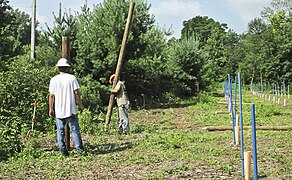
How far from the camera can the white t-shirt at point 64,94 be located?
829cm

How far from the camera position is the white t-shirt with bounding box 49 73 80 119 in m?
8.29

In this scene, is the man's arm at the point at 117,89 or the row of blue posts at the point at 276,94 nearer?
the man's arm at the point at 117,89

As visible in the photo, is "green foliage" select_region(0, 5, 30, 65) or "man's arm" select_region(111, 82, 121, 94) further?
"green foliage" select_region(0, 5, 30, 65)

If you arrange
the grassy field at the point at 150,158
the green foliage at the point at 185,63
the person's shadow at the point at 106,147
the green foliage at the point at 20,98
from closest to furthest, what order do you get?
1. the grassy field at the point at 150,158
2. the person's shadow at the point at 106,147
3. the green foliage at the point at 20,98
4. the green foliage at the point at 185,63

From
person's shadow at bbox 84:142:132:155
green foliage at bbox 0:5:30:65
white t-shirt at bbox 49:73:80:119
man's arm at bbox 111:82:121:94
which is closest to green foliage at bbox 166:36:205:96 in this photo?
green foliage at bbox 0:5:30:65

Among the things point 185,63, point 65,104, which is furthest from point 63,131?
point 185,63

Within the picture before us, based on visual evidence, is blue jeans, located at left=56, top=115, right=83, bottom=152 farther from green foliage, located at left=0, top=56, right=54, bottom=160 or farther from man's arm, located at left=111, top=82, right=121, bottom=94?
man's arm, located at left=111, top=82, right=121, bottom=94

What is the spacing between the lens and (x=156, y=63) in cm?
2138

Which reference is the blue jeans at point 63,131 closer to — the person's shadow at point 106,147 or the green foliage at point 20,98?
the person's shadow at point 106,147

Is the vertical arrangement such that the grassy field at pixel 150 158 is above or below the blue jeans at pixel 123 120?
below

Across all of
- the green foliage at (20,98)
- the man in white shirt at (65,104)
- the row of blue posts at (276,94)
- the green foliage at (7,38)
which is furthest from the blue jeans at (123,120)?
the row of blue posts at (276,94)


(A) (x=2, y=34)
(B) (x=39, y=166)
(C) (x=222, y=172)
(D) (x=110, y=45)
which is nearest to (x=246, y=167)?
Result: (C) (x=222, y=172)

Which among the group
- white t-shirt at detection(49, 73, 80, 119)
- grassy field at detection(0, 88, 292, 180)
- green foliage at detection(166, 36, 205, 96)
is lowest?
grassy field at detection(0, 88, 292, 180)

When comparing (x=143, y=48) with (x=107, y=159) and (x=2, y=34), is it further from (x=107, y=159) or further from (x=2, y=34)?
(x=107, y=159)
